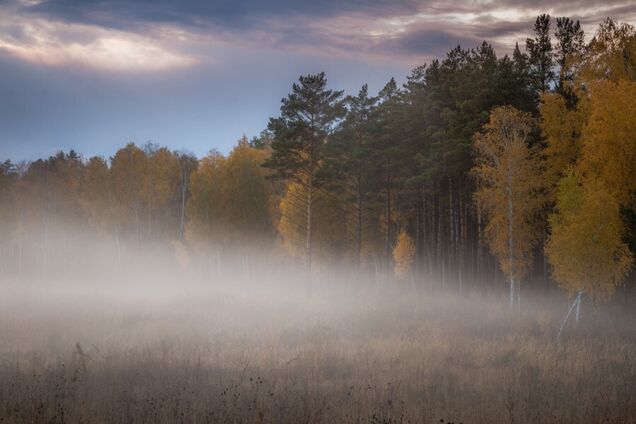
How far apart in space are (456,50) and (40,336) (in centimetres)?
4073

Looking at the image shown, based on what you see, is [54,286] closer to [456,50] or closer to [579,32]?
[456,50]

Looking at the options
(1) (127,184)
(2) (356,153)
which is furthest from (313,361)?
(1) (127,184)

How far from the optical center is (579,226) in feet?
65.2

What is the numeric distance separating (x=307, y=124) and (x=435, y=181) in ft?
38.8

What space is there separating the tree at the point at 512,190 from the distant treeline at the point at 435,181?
88mm

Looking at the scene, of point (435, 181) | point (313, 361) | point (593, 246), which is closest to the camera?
point (313, 361)

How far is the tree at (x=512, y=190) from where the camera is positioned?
2536 cm

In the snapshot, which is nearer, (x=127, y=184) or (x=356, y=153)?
(x=356, y=153)

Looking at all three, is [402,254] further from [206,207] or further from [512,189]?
[206,207]

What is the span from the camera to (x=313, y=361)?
14.6 metres

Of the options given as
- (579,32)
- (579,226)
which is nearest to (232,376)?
(579,226)

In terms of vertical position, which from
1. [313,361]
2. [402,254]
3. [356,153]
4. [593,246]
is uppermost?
[356,153]

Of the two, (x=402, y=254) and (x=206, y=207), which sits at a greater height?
(x=206, y=207)

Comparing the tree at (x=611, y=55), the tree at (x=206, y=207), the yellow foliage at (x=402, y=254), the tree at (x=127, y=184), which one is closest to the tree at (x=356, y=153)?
the yellow foliage at (x=402, y=254)
